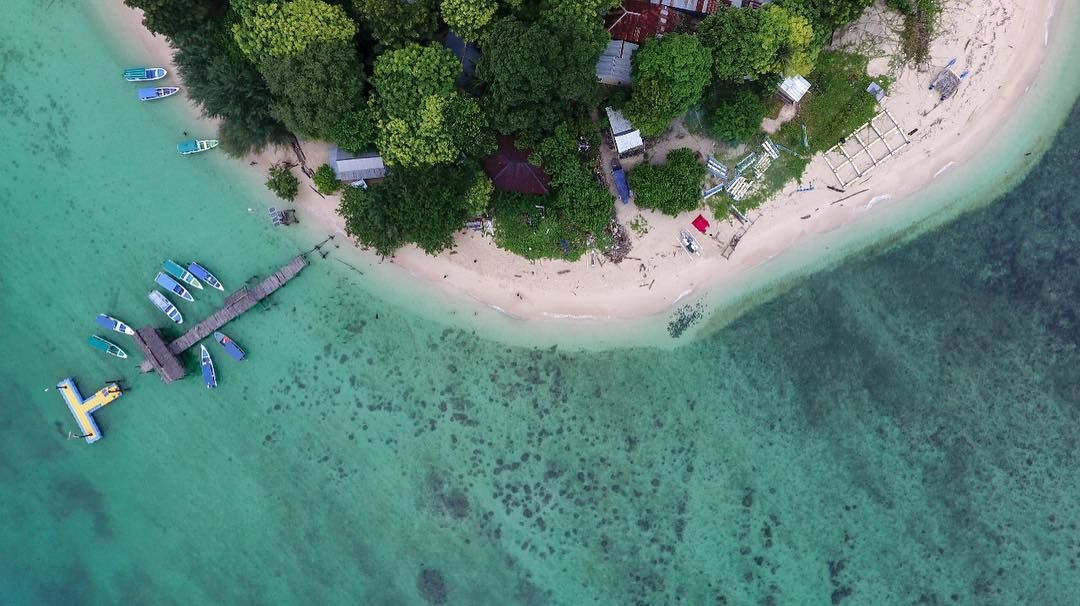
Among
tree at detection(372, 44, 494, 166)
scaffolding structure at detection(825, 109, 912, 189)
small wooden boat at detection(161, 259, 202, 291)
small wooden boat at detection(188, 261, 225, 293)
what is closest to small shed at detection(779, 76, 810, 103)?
scaffolding structure at detection(825, 109, 912, 189)

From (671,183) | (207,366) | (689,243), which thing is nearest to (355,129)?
(207,366)

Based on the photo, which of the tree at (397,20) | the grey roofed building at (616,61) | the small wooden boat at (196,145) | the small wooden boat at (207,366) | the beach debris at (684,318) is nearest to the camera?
the tree at (397,20)

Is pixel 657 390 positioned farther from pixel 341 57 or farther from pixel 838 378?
pixel 341 57

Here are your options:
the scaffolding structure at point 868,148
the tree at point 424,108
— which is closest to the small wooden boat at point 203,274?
the tree at point 424,108

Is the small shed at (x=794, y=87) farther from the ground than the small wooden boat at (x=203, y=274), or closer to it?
farther from the ground

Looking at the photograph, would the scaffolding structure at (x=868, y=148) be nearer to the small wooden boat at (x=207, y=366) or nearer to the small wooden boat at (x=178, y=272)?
the small wooden boat at (x=178, y=272)

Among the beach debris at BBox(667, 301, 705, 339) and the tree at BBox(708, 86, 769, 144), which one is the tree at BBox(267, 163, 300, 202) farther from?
the tree at BBox(708, 86, 769, 144)
